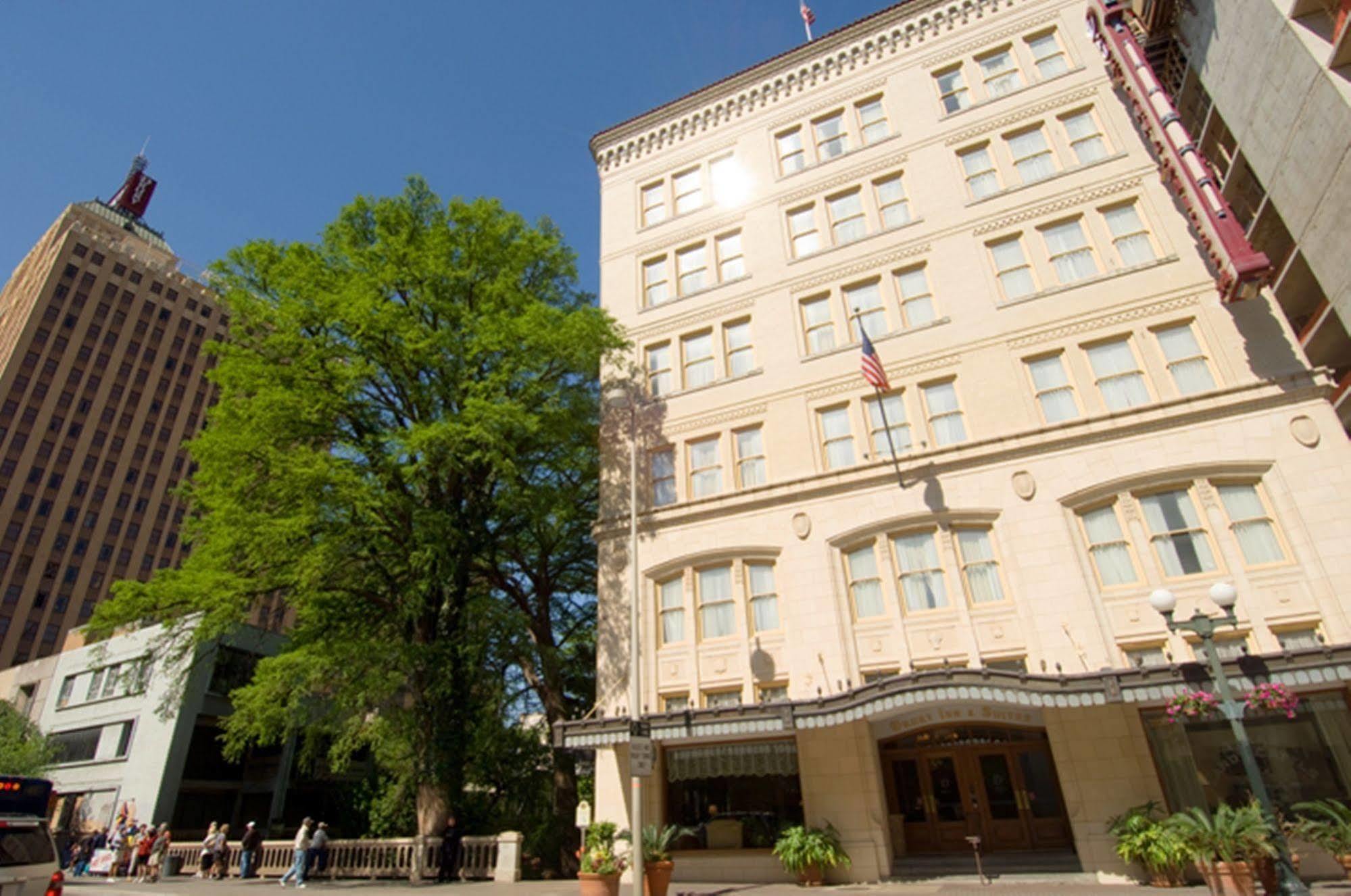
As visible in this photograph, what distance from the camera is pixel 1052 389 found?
19.1 m

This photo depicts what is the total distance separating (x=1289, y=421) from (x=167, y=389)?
108537 millimetres

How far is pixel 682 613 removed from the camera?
68.5 feet

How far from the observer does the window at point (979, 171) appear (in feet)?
74.7

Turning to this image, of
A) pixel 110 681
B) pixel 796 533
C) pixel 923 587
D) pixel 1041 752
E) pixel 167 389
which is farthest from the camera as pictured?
pixel 167 389

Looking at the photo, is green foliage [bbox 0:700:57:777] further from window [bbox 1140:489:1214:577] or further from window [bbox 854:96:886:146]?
window [bbox 1140:489:1214:577]

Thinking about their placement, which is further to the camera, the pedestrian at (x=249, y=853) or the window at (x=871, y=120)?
the window at (x=871, y=120)

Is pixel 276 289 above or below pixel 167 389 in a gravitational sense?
below

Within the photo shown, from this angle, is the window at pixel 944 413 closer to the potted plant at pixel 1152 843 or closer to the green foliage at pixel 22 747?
the potted plant at pixel 1152 843

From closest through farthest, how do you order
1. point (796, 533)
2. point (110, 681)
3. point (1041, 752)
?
1. point (1041, 752)
2. point (796, 533)
3. point (110, 681)

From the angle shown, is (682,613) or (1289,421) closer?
(1289,421)

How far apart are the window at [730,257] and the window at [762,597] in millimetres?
10833

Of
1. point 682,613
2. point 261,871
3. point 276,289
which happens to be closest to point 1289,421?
point 682,613

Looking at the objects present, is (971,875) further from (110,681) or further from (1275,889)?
(110,681)

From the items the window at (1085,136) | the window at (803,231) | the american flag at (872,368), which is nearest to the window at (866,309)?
the window at (803,231)
